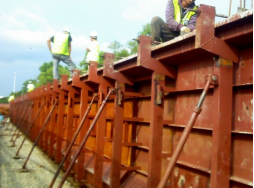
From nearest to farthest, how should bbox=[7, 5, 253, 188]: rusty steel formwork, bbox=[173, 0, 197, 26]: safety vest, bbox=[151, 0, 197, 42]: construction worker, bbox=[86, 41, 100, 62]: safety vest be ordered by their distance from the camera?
bbox=[7, 5, 253, 188]: rusty steel formwork < bbox=[151, 0, 197, 42]: construction worker < bbox=[173, 0, 197, 26]: safety vest < bbox=[86, 41, 100, 62]: safety vest

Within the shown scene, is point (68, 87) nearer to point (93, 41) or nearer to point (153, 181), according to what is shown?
point (93, 41)

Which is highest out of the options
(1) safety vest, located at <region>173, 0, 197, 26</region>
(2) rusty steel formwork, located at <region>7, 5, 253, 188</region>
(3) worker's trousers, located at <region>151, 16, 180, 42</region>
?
(1) safety vest, located at <region>173, 0, 197, 26</region>

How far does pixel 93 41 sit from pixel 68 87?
1.50 m

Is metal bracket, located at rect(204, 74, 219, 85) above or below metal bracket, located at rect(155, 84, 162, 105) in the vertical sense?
above

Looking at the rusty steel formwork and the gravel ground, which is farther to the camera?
the gravel ground

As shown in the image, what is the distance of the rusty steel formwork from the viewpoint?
3338 mm

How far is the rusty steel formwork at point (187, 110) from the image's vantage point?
3.34 metres

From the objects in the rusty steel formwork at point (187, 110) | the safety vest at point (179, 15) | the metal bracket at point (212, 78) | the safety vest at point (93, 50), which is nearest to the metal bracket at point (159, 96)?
the rusty steel formwork at point (187, 110)

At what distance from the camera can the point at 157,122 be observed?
4.54 metres

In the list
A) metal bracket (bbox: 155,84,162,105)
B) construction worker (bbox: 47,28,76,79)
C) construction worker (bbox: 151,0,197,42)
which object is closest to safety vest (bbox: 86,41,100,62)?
construction worker (bbox: 47,28,76,79)

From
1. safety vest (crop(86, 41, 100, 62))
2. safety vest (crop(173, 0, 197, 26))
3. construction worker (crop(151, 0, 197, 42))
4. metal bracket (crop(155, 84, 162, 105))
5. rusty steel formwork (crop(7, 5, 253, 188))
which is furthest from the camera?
safety vest (crop(86, 41, 100, 62))

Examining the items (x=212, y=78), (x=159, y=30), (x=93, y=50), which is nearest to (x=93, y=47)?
(x=93, y=50)

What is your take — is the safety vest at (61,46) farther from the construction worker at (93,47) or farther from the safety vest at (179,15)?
the safety vest at (179,15)

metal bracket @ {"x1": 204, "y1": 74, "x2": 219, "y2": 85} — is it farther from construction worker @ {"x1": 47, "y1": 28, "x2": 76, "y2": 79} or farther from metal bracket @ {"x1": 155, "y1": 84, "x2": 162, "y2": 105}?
construction worker @ {"x1": 47, "y1": 28, "x2": 76, "y2": 79}
